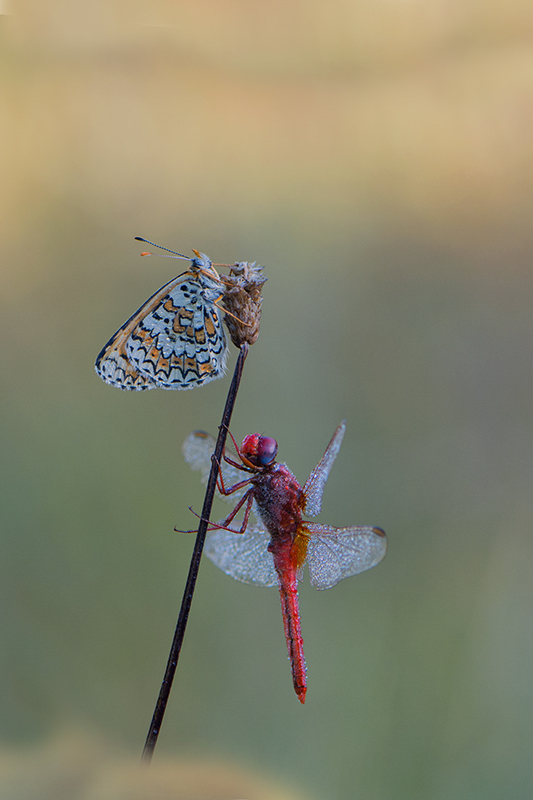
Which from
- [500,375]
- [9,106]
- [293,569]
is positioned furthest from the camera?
[500,375]

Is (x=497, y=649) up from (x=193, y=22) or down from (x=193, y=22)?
down

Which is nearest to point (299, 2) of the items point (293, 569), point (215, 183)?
point (215, 183)

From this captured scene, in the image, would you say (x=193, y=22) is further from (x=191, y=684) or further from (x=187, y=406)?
(x=191, y=684)

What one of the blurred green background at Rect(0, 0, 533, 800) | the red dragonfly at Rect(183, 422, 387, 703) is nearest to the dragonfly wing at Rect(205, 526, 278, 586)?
the red dragonfly at Rect(183, 422, 387, 703)

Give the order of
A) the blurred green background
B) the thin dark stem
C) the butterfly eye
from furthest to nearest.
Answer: the blurred green background → the butterfly eye → the thin dark stem

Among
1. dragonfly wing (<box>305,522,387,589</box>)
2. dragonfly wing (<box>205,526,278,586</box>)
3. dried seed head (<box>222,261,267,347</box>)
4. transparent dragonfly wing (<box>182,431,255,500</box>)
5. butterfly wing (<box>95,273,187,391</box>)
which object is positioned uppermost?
dried seed head (<box>222,261,267,347</box>)

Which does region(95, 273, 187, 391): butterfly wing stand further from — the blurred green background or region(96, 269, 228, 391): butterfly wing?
the blurred green background
